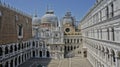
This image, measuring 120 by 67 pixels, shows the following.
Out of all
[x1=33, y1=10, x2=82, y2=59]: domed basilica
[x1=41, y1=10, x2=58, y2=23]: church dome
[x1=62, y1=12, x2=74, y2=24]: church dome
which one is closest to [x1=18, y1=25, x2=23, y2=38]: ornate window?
[x1=33, y1=10, x2=82, y2=59]: domed basilica

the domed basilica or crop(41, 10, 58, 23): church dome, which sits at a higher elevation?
crop(41, 10, 58, 23): church dome

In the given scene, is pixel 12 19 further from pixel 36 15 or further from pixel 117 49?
pixel 36 15

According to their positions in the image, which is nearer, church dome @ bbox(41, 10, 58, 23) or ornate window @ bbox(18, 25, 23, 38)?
ornate window @ bbox(18, 25, 23, 38)

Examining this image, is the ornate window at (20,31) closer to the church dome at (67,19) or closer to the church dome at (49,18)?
the church dome at (67,19)

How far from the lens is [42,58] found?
160 ft

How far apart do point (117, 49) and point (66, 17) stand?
52.3m

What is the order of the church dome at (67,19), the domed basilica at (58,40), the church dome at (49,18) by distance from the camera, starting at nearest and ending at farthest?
the domed basilica at (58,40) → the church dome at (67,19) → the church dome at (49,18)

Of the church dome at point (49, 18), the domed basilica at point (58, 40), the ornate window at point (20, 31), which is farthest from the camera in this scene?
the church dome at point (49, 18)

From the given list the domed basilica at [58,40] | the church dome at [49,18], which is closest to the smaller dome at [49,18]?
the church dome at [49,18]

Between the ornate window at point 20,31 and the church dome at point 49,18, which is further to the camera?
the church dome at point 49,18

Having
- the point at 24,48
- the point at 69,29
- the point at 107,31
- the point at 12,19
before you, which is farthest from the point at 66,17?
the point at 107,31

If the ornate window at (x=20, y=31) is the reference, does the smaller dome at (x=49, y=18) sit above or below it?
above

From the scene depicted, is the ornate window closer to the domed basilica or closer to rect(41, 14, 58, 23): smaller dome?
the domed basilica

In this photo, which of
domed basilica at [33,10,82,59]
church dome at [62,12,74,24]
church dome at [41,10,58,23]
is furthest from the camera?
church dome at [41,10,58,23]
